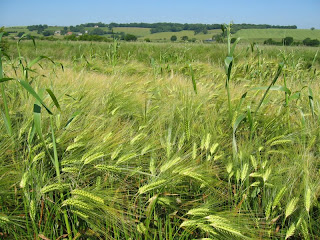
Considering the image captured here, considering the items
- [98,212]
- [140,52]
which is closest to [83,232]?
[98,212]

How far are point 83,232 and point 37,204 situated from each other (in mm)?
193

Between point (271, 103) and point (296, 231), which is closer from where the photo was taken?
point (296, 231)

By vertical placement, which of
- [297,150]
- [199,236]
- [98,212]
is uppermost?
[297,150]

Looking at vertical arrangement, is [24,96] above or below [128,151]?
above

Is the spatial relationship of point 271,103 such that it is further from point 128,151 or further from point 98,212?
point 98,212

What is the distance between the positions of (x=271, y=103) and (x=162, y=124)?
0.81m

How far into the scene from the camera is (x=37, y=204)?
0.92 m

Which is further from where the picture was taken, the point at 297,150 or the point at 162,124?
the point at 162,124

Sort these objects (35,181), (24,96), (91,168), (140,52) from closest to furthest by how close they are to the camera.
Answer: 1. (35,181)
2. (91,168)
3. (24,96)
4. (140,52)

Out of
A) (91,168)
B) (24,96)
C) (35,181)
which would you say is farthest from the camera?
(24,96)

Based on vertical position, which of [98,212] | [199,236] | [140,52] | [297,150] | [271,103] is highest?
[140,52]

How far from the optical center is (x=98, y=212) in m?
0.93

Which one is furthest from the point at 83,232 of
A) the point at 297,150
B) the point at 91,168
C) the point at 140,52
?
the point at 140,52

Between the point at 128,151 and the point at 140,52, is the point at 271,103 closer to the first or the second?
the point at 128,151
